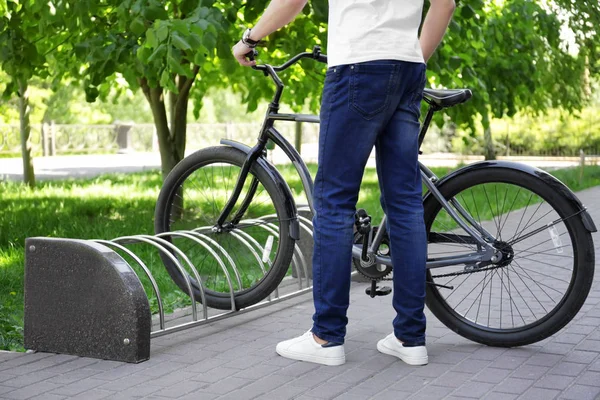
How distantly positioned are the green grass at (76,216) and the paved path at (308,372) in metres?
0.82

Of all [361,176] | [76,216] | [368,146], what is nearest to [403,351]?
[361,176]

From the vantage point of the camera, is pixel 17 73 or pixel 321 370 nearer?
pixel 321 370

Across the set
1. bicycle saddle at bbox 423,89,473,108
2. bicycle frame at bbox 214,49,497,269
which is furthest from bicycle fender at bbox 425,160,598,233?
bicycle saddle at bbox 423,89,473,108

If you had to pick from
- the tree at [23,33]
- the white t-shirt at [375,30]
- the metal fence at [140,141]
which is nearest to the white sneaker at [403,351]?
the white t-shirt at [375,30]

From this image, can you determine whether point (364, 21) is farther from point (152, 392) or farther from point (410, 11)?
point (152, 392)

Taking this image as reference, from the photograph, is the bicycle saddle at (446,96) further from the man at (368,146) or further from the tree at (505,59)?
the tree at (505,59)

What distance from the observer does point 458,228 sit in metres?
4.59

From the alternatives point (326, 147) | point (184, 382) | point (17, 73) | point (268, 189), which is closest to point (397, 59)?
point (326, 147)

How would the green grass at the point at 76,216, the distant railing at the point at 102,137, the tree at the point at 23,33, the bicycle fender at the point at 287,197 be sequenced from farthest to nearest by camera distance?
the distant railing at the point at 102,137 < the tree at the point at 23,33 < the green grass at the point at 76,216 < the bicycle fender at the point at 287,197

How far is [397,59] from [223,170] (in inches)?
69.0

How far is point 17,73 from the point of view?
9000mm

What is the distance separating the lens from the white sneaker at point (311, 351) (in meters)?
4.26

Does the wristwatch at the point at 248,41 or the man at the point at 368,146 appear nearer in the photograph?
the man at the point at 368,146

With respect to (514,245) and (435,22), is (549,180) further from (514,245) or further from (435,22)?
(435,22)
